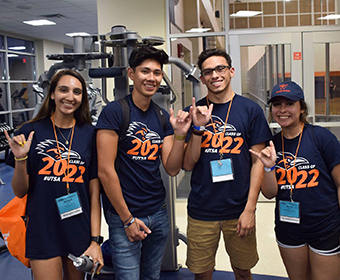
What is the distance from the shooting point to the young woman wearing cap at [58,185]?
160 cm

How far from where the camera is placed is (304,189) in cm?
169

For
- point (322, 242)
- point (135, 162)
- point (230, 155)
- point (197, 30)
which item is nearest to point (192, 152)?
point (230, 155)

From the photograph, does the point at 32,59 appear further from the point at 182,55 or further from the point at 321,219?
the point at 321,219

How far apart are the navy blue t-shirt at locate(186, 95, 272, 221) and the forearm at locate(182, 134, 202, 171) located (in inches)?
1.9

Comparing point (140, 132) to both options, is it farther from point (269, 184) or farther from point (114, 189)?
point (269, 184)

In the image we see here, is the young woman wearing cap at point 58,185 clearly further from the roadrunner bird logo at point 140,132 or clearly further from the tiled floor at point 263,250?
the tiled floor at point 263,250

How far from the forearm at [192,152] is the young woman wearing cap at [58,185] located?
481mm

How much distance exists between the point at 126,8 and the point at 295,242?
151 inches

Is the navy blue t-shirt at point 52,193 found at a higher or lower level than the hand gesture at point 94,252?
higher

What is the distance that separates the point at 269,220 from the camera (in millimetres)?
4051

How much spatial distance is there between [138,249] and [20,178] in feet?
2.23

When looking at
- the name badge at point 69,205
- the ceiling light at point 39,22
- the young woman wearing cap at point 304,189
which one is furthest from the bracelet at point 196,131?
the ceiling light at point 39,22

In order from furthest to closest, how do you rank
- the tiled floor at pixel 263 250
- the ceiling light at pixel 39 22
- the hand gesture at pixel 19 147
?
the ceiling light at pixel 39 22, the tiled floor at pixel 263 250, the hand gesture at pixel 19 147

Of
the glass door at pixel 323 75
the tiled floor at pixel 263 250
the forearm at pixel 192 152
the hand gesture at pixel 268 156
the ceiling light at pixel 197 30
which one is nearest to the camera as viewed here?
the hand gesture at pixel 268 156
